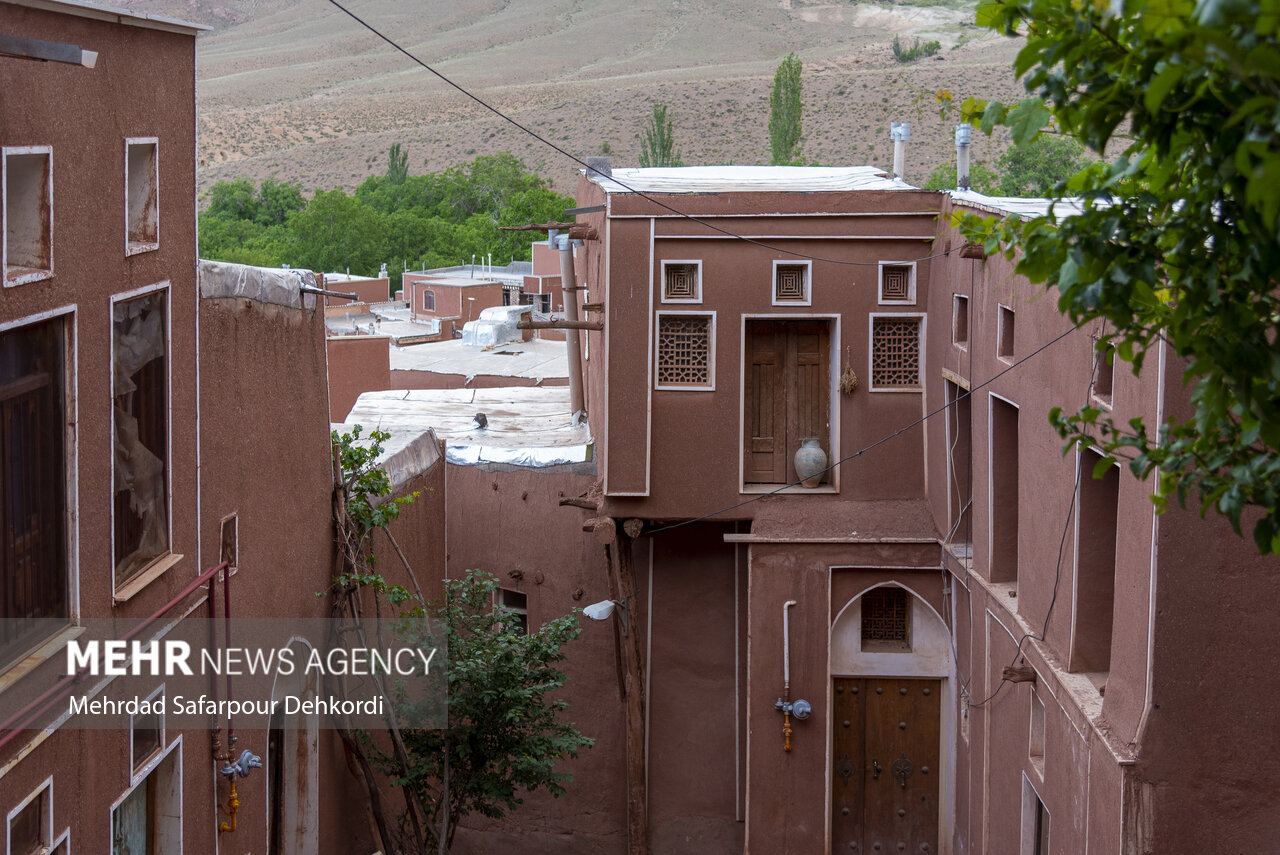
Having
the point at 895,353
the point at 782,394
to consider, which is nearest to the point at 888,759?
the point at 782,394

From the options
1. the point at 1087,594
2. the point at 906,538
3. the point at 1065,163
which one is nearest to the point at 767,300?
the point at 906,538

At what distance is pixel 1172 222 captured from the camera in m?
4.14

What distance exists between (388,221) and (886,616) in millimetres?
49265

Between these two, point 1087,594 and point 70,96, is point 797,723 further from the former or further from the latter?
point 70,96

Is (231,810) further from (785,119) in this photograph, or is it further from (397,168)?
(397,168)

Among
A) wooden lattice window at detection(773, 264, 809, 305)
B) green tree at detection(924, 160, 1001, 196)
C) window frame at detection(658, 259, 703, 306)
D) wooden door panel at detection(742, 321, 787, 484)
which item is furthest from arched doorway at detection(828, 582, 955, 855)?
green tree at detection(924, 160, 1001, 196)

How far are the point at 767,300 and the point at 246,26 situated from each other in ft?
465

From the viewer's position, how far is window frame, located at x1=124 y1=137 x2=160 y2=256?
707 cm

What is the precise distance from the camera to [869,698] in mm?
13547

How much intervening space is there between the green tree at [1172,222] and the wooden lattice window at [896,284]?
29.1 feet

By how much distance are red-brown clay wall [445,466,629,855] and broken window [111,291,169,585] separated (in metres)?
7.13

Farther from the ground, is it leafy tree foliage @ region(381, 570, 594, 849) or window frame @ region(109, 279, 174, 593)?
window frame @ region(109, 279, 174, 593)

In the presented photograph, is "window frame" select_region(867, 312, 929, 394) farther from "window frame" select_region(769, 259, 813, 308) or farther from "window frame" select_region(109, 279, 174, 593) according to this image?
"window frame" select_region(109, 279, 174, 593)

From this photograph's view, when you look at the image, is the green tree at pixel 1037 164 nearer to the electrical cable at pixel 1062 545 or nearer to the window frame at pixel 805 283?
the window frame at pixel 805 283
